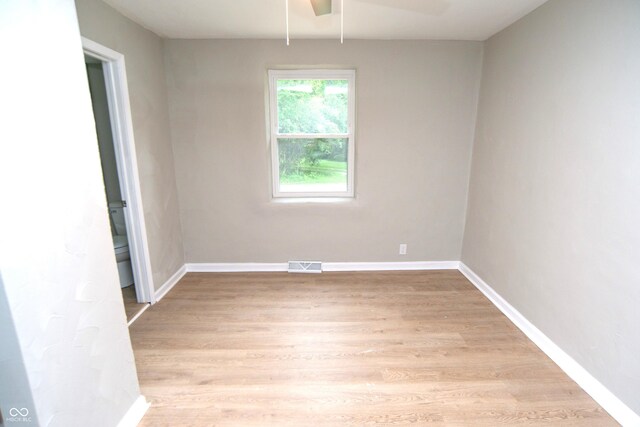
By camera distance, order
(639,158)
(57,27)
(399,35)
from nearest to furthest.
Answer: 1. (57,27)
2. (639,158)
3. (399,35)

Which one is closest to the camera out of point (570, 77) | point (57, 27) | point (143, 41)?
point (57, 27)

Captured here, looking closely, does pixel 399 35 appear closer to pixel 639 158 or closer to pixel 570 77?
pixel 570 77

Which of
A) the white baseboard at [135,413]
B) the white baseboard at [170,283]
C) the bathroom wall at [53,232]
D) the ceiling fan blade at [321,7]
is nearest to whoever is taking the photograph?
the bathroom wall at [53,232]

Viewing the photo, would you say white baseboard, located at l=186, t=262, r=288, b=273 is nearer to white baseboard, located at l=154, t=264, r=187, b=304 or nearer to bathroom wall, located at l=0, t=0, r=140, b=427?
white baseboard, located at l=154, t=264, r=187, b=304

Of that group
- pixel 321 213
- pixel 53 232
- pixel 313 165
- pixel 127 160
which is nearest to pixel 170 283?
pixel 127 160

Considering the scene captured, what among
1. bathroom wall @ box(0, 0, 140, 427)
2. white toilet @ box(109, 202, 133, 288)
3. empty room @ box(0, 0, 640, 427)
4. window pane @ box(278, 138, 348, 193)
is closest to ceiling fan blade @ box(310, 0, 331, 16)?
empty room @ box(0, 0, 640, 427)

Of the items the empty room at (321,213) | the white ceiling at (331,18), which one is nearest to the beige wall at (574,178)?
the empty room at (321,213)

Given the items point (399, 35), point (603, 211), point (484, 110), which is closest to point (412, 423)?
point (603, 211)

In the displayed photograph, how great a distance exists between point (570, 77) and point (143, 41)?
3211mm

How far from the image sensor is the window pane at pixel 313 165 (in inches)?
123

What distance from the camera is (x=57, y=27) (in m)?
1.11

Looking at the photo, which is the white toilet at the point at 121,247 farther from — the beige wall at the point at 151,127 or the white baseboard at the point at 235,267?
the white baseboard at the point at 235,267

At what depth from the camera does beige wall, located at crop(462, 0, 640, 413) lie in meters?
1.51

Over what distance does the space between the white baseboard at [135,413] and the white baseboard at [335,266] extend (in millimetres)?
1750
